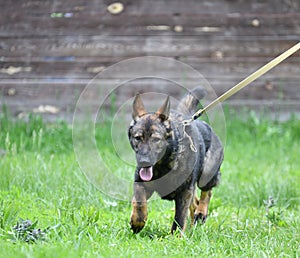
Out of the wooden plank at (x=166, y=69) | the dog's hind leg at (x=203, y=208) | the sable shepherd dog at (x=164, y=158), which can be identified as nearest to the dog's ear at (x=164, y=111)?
the sable shepherd dog at (x=164, y=158)

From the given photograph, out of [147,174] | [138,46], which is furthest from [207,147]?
[138,46]

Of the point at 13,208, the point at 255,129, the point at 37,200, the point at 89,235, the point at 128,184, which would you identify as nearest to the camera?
the point at 89,235

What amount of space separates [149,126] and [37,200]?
148 cm

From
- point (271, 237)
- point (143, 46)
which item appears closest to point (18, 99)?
point (143, 46)

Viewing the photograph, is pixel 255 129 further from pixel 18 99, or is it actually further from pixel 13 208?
pixel 13 208

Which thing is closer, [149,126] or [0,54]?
[149,126]

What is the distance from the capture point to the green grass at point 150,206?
3588mm

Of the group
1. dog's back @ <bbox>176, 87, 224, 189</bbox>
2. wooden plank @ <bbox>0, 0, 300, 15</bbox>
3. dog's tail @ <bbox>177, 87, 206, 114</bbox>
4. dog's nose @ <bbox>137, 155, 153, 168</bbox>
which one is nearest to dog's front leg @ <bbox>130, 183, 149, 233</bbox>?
dog's nose @ <bbox>137, 155, 153, 168</bbox>

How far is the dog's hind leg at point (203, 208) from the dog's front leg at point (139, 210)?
0.70 m

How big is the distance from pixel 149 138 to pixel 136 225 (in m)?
0.55

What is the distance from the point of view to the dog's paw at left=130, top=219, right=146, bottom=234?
3949mm

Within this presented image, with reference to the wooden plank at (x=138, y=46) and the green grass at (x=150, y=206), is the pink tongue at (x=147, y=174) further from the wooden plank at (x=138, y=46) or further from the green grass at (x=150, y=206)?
the wooden plank at (x=138, y=46)

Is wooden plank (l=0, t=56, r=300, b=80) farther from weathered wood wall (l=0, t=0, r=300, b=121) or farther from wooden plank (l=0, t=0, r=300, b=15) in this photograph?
wooden plank (l=0, t=0, r=300, b=15)

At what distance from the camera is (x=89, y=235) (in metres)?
3.70
